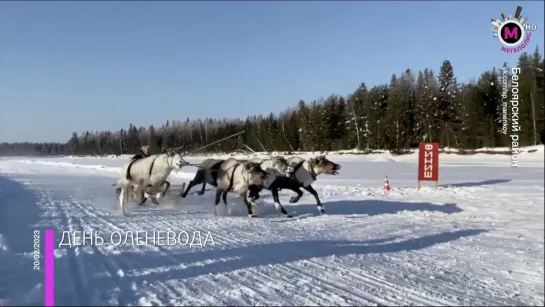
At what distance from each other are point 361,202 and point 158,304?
35.8 ft

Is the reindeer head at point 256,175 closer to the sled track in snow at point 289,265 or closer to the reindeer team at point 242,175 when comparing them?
the reindeer team at point 242,175

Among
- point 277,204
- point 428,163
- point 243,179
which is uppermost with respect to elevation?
point 428,163

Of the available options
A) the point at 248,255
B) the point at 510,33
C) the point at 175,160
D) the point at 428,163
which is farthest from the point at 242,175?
the point at 428,163

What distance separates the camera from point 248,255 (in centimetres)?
695

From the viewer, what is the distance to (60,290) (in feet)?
16.2

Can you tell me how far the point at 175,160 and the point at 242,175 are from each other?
1861 millimetres

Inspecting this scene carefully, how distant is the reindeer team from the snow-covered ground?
64 centimetres

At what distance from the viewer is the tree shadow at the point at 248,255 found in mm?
A: 5920

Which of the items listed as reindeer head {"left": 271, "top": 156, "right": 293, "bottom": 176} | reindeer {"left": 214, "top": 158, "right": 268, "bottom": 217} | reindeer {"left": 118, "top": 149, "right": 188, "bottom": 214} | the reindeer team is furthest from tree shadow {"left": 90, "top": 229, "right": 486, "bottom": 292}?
reindeer {"left": 118, "top": 149, "right": 188, "bottom": 214}

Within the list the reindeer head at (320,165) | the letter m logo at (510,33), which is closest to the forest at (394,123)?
the letter m logo at (510,33)

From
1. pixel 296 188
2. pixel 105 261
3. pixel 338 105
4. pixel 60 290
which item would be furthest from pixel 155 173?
pixel 338 105

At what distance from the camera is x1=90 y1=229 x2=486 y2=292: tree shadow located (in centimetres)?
592

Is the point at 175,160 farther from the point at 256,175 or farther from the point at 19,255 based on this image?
the point at 19,255

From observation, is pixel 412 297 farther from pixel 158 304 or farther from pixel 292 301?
pixel 158 304
